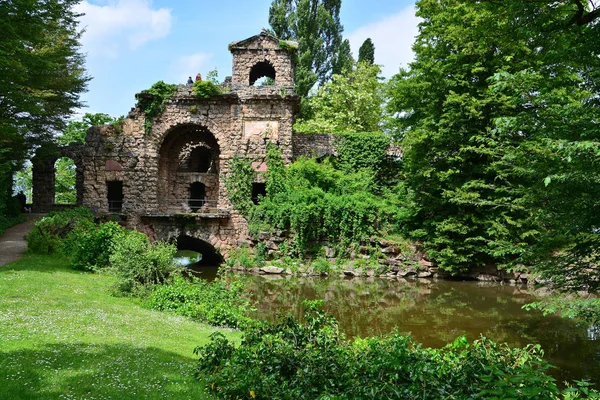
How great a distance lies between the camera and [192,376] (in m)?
5.66

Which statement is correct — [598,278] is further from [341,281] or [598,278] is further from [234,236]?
[234,236]

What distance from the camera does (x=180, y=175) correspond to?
24.8m

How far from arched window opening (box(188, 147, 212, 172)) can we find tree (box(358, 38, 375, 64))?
1838cm

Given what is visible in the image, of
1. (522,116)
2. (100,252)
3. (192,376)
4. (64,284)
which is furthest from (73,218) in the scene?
(522,116)

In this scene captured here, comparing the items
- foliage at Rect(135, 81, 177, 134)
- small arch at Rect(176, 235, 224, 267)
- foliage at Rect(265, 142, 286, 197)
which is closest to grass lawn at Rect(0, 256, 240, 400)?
foliage at Rect(265, 142, 286, 197)

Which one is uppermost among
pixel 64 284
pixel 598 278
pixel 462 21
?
pixel 462 21

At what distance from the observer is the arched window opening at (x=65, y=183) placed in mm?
40656

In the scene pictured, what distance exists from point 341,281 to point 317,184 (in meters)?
6.07

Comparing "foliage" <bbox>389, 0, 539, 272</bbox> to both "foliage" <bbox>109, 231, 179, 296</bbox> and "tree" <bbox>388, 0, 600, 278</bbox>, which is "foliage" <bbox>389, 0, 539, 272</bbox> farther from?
"foliage" <bbox>109, 231, 179, 296</bbox>

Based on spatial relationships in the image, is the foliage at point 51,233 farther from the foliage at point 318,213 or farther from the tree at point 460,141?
the tree at point 460,141

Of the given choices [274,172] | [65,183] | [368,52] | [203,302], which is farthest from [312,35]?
[203,302]

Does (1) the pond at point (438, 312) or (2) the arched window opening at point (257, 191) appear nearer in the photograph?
(1) the pond at point (438, 312)

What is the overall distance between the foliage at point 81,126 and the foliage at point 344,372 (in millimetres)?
33230

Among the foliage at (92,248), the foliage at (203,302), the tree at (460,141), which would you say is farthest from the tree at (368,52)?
the foliage at (203,302)
